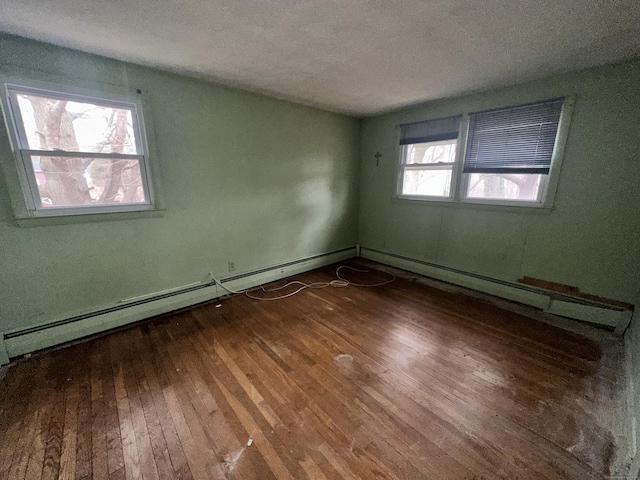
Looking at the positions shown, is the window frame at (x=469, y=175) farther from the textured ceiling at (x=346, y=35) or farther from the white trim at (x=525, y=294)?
the white trim at (x=525, y=294)

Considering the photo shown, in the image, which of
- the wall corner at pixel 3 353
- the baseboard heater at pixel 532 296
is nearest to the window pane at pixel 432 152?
the baseboard heater at pixel 532 296

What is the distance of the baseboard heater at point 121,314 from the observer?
205 centimetres

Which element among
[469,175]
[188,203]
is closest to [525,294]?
[469,175]

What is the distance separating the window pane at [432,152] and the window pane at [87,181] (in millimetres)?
3599

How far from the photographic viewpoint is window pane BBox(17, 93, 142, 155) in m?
1.96

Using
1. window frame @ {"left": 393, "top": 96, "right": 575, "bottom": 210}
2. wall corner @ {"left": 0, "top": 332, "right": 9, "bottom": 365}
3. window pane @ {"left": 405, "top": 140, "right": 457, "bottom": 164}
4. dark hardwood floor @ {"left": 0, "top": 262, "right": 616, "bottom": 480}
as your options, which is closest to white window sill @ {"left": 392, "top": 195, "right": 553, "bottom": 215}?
window frame @ {"left": 393, "top": 96, "right": 575, "bottom": 210}

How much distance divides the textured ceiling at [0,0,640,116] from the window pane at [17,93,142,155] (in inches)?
17.7

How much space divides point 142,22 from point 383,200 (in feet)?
11.7

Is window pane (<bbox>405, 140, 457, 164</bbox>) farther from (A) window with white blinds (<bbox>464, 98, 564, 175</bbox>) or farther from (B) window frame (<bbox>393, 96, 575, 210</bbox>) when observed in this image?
(A) window with white blinds (<bbox>464, 98, 564, 175</bbox>)

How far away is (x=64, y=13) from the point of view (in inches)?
61.2

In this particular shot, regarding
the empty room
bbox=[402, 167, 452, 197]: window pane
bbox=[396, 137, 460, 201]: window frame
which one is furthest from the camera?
bbox=[402, 167, 452, 197]: window pane

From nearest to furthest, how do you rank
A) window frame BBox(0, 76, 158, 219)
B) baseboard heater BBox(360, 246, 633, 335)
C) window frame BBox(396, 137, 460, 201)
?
window frame BBox(0, 76, 158, 219) < baseboard heater BBox(360, 246, 633, 335) < window frame BBox(396, 137, 460, 201)

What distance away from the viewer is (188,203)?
2762mm

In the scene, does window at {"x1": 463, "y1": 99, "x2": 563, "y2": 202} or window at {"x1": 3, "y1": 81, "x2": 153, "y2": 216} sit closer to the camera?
window at {"x1": 3, "y1": 81, "x2": 153, "y2": 216}
